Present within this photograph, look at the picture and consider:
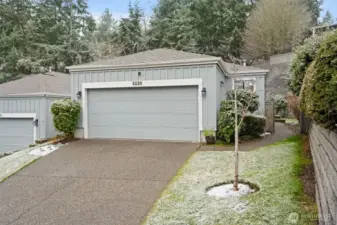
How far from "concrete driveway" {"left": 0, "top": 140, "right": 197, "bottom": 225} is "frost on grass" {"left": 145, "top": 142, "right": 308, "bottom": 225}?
35cm

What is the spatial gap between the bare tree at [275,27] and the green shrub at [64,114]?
17.3 metres

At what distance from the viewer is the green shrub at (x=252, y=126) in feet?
30.2

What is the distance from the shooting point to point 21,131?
12.4 meters

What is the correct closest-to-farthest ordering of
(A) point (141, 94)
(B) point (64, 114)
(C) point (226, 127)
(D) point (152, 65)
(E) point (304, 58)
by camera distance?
1. (E) point (304, 58)
2. (C) point (226, 127)
3. (D) point (152, 65)
4. (B) point (64, 114)
5. (A) point (141, 94)

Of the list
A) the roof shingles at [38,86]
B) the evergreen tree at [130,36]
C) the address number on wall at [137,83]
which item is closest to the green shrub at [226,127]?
the address number on wall at [137,83]

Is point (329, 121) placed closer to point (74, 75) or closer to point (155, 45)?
point (74, 75)

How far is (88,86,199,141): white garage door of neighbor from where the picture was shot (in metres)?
9.25

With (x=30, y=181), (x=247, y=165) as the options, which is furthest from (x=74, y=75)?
(x=247, y=165)

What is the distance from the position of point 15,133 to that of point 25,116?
101 cm

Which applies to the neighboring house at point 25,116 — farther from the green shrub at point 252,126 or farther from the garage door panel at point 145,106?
the green shrub at point 252,126

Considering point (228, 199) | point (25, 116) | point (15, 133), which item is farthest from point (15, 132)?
point (228, 199)

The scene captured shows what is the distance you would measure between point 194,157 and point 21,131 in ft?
30.2

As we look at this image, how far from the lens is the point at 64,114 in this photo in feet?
31.6

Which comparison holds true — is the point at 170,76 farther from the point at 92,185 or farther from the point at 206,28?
the point at 206,28
